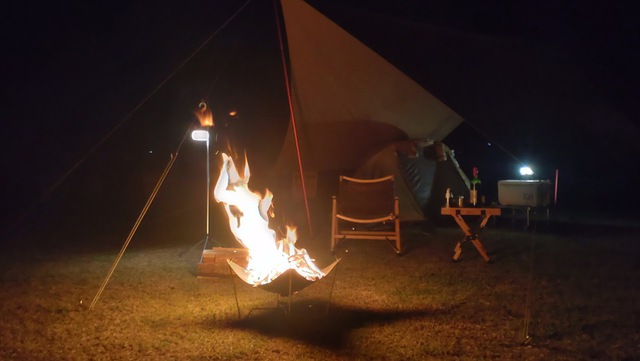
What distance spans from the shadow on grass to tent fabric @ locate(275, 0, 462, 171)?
3072 millimetres

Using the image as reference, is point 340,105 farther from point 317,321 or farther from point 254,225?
point 317,321

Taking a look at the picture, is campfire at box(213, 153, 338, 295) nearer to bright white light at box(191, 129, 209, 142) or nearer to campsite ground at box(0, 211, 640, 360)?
campsite ground at box(0, 211, 640, 360)

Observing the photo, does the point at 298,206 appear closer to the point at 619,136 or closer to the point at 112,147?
the point at 619,136

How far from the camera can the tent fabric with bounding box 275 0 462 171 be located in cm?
553

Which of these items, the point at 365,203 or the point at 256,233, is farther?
the point at 365,203

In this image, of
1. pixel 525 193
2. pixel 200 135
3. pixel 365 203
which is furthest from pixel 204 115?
pixel 525 193

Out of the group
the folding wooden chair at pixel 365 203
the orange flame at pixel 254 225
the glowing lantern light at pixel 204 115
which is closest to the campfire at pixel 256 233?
the orange flame at pixel 254 225

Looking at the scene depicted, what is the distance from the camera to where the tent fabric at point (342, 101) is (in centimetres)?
553

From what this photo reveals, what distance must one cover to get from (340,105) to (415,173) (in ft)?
4.44

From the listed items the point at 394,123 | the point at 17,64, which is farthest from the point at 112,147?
the point at 394,123

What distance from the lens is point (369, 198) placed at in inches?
224

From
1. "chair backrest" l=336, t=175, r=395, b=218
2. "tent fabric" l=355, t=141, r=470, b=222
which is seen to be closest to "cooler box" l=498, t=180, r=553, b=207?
"tent fabric" l=355, t=141, r=470, b=222

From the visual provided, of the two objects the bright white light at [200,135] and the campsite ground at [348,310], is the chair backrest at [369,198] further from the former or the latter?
the bright white light at [200,135]

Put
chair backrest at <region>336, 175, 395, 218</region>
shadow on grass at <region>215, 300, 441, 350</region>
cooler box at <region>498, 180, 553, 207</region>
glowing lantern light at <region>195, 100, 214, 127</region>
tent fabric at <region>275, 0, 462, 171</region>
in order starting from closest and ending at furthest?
shadow on grass at <region>215, 300, 441, 350</region>, glowing lantern light at <region>195, 100, 214, 127</region>, tent fabric at <region>275, 0, 462, 171</region>, chair backrest at <region>336, 175, 395, 218</region>, cooler box at <region>498, 180, 553, 207</region>
